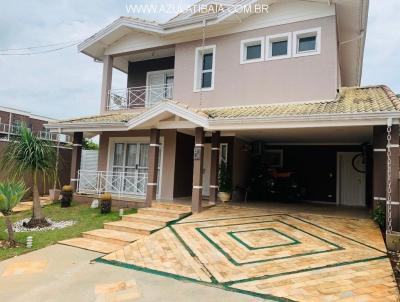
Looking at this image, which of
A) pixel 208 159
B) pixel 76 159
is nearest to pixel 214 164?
pixel 208 159

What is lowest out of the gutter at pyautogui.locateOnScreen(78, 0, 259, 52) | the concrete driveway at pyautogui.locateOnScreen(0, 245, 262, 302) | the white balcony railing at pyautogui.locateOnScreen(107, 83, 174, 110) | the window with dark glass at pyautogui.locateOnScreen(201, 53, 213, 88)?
the concrete driveway at pyautogui.locateOnScreen(0, 245, 262, 302)

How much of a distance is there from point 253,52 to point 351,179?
23.4ft

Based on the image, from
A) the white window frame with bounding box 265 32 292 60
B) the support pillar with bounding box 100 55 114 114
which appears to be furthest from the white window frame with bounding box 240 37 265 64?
the support pillar with bounding box 100 55 114 114

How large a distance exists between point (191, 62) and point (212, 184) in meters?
4.79

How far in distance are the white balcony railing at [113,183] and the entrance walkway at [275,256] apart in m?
4.45

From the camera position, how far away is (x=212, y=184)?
1115 cm

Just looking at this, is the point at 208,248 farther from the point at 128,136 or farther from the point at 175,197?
the point at 128,136

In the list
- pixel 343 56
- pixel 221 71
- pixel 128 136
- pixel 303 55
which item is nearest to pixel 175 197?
pixel 128 136

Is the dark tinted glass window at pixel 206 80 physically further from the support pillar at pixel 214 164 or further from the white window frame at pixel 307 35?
the white window frame at pixel 307 35

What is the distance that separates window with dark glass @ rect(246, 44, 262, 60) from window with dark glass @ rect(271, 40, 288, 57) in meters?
0.49

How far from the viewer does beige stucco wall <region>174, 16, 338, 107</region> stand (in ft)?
32.0

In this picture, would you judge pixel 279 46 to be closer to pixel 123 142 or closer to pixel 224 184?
pixel 224 184

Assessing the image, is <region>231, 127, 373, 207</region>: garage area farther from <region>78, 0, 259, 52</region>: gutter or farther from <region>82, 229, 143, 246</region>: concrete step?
<region>82, 229, 143, 246</region>: concrete step

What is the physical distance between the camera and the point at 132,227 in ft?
27.2
